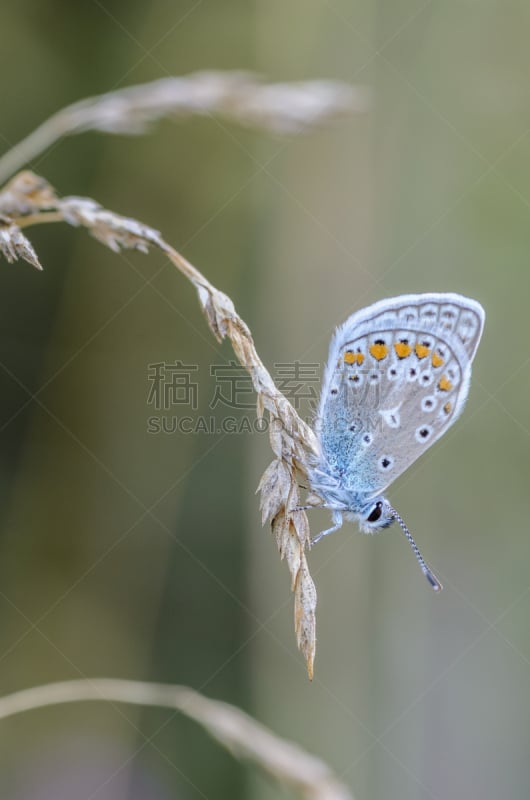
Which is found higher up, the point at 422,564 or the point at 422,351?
the point at 422,351

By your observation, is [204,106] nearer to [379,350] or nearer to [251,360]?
[251,360]

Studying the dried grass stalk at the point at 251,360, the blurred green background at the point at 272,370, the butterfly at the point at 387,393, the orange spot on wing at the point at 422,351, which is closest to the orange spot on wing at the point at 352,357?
the butterfly at the point at 387,393

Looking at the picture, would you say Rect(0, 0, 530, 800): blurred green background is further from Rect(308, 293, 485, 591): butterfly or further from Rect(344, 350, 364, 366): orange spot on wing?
Rect(344, 350, 364, 366): orange spot on wing

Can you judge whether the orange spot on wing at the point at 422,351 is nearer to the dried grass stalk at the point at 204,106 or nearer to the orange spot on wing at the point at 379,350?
the orange spot on wing at the point at 379,350

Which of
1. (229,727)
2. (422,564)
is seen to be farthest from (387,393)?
(229,727)

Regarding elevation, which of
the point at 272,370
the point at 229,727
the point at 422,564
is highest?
the point at 272,370

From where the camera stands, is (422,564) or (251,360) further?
(422,564)

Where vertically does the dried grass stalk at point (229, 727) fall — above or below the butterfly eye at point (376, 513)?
below

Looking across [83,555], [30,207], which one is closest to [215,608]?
[83,555]
